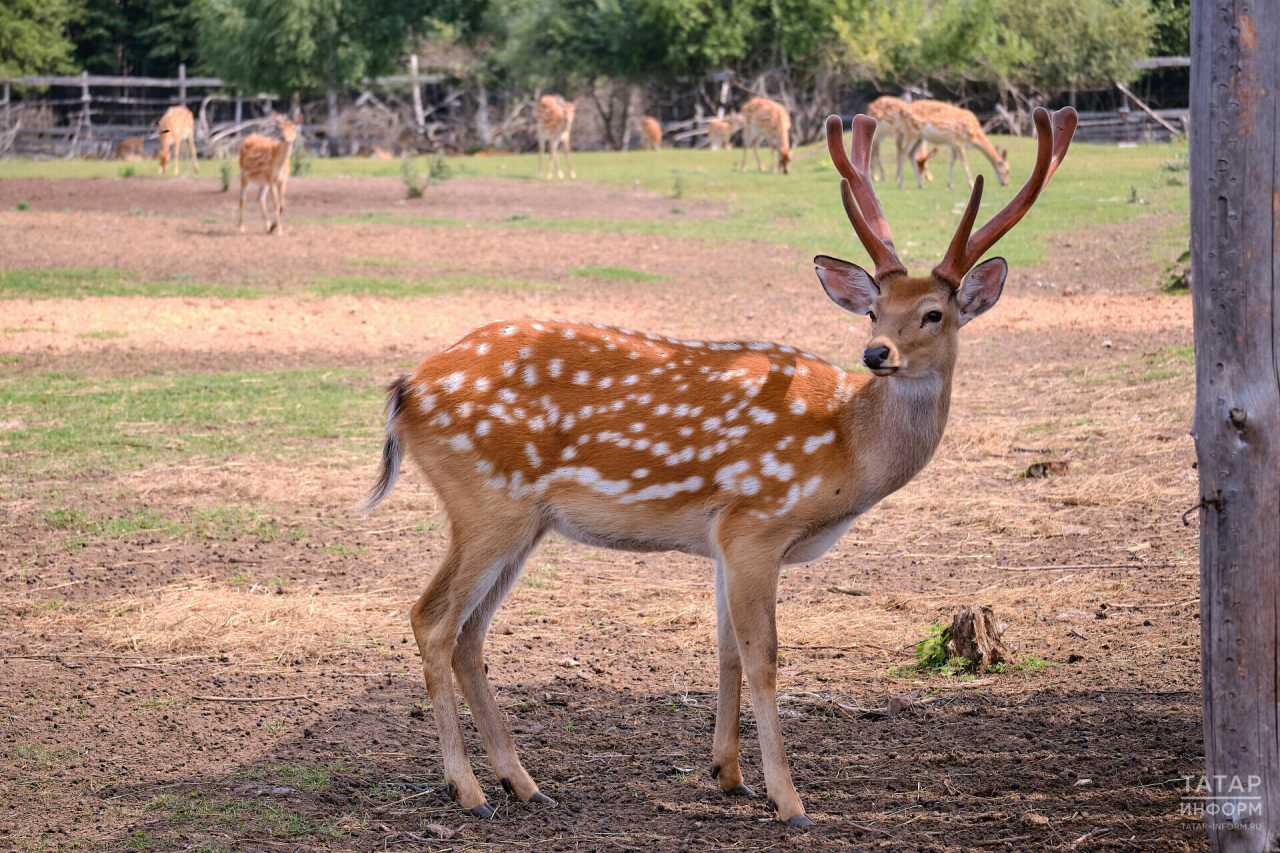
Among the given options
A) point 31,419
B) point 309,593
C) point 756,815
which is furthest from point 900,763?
point 31,419

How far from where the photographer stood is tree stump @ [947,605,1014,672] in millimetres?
4840

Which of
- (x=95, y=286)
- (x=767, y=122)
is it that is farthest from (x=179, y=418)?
(x=767, y=122)

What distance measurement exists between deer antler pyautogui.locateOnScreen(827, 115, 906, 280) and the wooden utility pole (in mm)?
1167

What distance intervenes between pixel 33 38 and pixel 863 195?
1541 inches

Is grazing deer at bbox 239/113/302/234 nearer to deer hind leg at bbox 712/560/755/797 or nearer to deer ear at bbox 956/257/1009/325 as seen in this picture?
deer hind leg at bbox 712/560/755/797

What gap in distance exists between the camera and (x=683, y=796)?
4.12 metres

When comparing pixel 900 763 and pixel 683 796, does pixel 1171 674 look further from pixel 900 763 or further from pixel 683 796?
pixel 683 796

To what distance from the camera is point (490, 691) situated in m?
4.23

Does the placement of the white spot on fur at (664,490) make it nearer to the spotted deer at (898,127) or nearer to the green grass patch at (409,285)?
the green grass patch at (409,285)

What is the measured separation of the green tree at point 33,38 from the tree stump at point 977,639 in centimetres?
3878

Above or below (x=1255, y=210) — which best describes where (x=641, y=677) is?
below

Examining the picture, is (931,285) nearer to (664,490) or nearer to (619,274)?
(664,490)

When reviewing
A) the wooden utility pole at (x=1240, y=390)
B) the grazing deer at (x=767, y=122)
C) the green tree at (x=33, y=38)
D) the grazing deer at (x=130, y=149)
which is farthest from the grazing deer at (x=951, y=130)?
the green tree at (x=33, y=38)

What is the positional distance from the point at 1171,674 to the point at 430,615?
2674 mm
